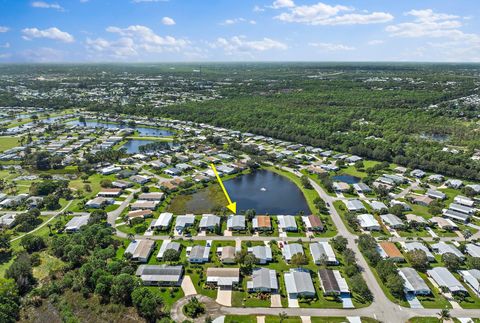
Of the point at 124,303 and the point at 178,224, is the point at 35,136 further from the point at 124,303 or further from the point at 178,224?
the point at 124,303

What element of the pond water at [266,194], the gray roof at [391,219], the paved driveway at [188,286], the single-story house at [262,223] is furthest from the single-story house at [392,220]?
the paved driveway at [188,286]

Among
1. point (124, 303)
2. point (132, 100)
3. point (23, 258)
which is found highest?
point (132, 100)

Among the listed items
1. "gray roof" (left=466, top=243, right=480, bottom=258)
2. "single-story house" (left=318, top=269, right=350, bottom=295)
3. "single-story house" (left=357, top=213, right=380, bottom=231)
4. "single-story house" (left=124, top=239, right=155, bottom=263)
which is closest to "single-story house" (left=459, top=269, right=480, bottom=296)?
"gray roof" (left=466, top=243, right=480, bottom=258)

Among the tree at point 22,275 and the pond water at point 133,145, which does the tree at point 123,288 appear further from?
the pond water at point 133,145

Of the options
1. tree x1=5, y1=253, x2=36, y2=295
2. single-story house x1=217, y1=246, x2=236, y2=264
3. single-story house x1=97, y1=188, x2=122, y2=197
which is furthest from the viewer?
single-story house x1=97, y1=188, x2=122, y2=197

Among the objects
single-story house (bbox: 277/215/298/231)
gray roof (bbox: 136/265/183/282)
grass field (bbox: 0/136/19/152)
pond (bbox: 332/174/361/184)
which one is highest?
grass field (bbox: 0/136/19/152)

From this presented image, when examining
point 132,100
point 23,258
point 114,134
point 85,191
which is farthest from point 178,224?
point 132,100

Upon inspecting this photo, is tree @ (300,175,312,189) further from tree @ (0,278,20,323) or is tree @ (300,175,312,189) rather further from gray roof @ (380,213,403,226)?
tree @ (0,278,20,323)
